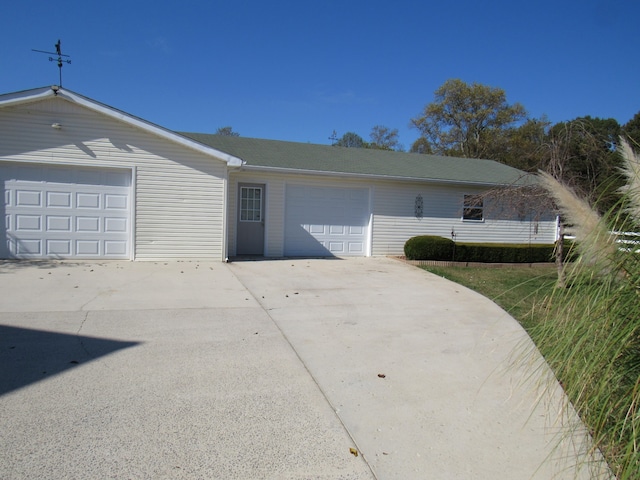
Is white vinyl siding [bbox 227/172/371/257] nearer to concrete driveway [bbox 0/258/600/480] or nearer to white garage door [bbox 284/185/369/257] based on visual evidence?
white garage door [bbox 284/185/369/257]

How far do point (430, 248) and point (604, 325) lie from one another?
1126 centimetres

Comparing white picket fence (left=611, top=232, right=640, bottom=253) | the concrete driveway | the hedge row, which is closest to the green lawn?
the hedge row

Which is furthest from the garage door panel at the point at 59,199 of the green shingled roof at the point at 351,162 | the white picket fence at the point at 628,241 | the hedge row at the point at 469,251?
the white picket fence at the point at 628,241

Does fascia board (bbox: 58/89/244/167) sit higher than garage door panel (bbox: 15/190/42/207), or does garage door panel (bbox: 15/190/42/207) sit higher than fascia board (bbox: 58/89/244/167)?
fascia board (bbox: 58/89/244/167)

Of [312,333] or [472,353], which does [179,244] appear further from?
[472,353]

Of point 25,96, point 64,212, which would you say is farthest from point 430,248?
point 25,96

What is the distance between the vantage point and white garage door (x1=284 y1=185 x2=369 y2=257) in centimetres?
1421

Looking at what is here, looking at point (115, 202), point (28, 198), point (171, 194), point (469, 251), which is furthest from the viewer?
point (469, 251)

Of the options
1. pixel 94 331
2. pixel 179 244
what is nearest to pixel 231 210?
pixel 179 244

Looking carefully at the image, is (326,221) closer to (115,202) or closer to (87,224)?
(115,202)

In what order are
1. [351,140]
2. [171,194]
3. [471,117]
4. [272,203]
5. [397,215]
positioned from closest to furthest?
[171,194] < [272,203] < [397,215] < [471,117] < [351,140]

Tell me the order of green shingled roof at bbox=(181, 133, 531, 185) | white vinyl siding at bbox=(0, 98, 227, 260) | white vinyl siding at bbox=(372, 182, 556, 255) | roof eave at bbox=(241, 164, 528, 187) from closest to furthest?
white vinyl siding at bbox=(0, 98, 227, 260) → roof eave at bbox=(241, 164, 528, 187) → green shingled roof at bbox=(181, 133, 531, 185) → white vinyl siding at bbox=(372, 182, 556, 255)

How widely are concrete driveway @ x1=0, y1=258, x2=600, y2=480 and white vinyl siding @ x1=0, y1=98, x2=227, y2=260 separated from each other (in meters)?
3.92

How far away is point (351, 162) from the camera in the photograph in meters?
16.0
